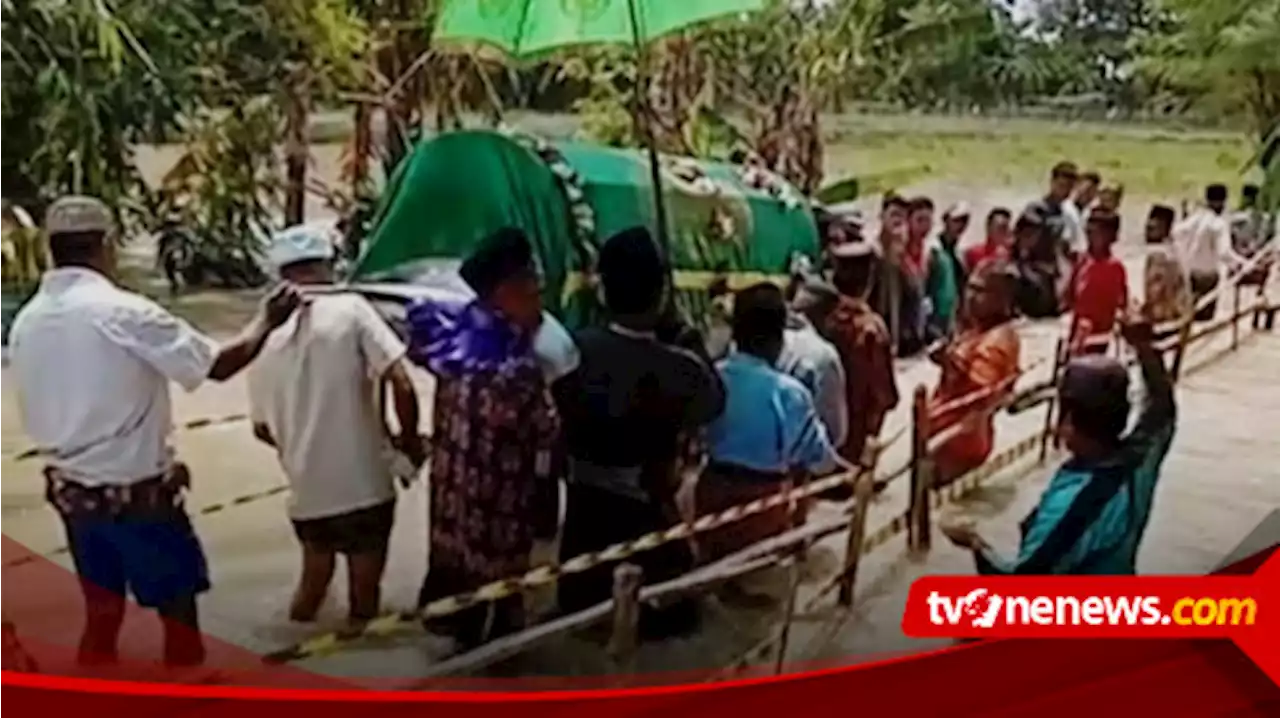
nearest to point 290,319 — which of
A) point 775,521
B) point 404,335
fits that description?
point 404,335

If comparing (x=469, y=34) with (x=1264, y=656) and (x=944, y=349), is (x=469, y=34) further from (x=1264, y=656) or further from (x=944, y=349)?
(x=1264, y=656)

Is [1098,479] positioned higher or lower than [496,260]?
lower

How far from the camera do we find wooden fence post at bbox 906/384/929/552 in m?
1.30

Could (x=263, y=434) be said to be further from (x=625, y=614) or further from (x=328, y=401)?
(x=625, y=614)

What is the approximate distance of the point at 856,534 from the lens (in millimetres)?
1300

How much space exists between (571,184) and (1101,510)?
1.51ft

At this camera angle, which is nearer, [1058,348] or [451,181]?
[451,181]

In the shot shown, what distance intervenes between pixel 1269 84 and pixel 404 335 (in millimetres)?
633

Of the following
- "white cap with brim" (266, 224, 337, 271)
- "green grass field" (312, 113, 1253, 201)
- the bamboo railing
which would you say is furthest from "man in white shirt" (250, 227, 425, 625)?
"green grass field" (312, 113, 1253, 201)

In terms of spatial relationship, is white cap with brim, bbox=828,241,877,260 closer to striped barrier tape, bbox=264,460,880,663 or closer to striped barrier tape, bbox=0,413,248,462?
striped barrier tape, bbox=264,460,880,663

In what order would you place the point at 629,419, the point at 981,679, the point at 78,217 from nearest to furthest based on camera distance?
the point at 78,217, the point at 629,419, the point at 981,679

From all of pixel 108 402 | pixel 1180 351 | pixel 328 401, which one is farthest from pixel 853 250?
pixel 108 402

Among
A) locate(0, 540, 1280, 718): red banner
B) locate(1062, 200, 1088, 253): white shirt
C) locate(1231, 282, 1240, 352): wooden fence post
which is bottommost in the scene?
locate(0, 540, 1280, 718): red banner

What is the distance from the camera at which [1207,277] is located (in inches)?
53.0
